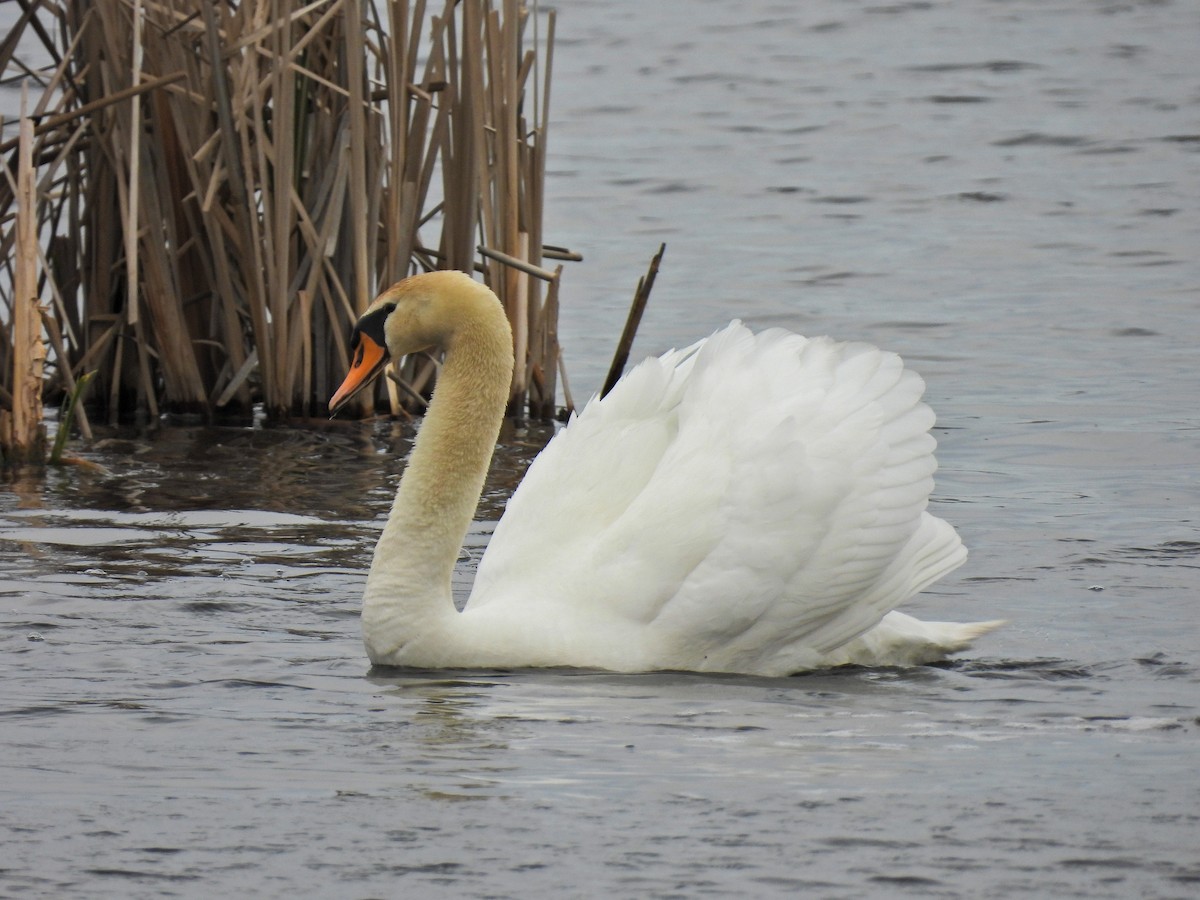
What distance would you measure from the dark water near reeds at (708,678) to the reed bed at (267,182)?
0.43 meters

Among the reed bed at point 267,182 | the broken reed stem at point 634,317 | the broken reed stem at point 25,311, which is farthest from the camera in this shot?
the broken reed stem at point 634,317

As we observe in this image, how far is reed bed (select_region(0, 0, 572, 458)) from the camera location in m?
8.56

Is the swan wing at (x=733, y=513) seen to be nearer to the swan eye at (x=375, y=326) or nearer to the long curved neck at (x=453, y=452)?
the long curved neck at (x=453, y=452)

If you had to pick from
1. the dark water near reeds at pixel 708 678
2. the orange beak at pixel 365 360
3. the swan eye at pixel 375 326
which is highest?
the swan eye at pixel 375 326

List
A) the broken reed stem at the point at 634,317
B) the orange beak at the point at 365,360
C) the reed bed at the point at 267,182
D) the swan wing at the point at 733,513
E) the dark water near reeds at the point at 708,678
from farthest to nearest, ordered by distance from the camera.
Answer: the broken reed stem at the point at 634,317, the reed bed at the point at 267,182, the orange beak at the point at 365,360, the swan wing at the point at 733,513, the dark water near reeds at the point at 708,678

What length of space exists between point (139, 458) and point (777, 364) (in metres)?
3.35

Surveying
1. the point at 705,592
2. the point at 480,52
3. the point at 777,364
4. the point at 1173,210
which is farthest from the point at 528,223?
the point at 1173,210

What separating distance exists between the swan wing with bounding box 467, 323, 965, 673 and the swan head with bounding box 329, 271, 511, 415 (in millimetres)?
552

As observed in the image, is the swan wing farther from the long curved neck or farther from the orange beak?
the orange beak

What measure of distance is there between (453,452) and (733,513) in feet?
Answer: 2.68

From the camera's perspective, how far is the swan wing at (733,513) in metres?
6.03

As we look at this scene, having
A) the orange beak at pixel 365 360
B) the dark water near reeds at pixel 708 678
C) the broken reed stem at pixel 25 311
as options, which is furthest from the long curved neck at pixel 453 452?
the broken reed stem at pixel 25 311

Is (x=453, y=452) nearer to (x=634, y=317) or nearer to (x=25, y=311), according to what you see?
(x=25, y=311)

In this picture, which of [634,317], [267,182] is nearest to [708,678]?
[634,317]
